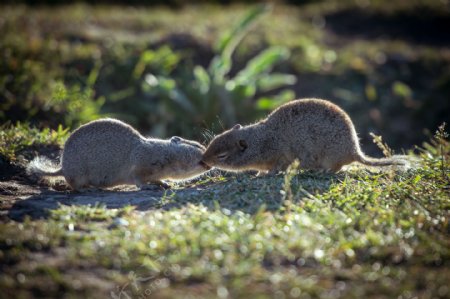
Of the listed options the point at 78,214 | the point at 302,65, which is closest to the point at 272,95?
the point at 302,65

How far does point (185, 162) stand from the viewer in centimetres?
670

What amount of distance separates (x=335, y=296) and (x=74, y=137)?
145 inches

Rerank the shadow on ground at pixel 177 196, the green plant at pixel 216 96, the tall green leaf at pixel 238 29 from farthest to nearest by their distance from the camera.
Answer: the tall green leaf at pixel 238 29
the green plant at pixel 216 96
the shadow on ground at pixel 177 196

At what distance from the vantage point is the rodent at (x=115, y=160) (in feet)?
20.5

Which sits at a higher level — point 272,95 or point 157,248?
point 157,248

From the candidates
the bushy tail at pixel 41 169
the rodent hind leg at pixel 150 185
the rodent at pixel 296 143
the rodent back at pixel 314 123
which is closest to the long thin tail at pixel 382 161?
→ the rodent at pixel 296 143

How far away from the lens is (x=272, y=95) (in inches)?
503

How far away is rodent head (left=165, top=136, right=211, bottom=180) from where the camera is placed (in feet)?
Result: 21.9

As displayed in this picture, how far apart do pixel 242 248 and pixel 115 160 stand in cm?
262

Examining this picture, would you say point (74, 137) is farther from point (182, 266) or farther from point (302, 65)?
point (302, 65)

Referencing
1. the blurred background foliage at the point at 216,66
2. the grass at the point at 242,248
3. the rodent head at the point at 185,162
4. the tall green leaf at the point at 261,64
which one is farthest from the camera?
the tall green leaf at the point at 261,64

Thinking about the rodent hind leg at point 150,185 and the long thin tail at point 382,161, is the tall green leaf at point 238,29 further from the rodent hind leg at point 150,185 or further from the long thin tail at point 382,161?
the long thin tail at point 382,161

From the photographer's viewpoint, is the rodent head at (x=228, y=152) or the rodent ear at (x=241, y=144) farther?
the rodent ear at (x=241, y=144)

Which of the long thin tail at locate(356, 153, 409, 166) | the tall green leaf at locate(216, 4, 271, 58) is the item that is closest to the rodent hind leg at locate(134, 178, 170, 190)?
the long thin tail at locate(356, 153, 409, 166)
